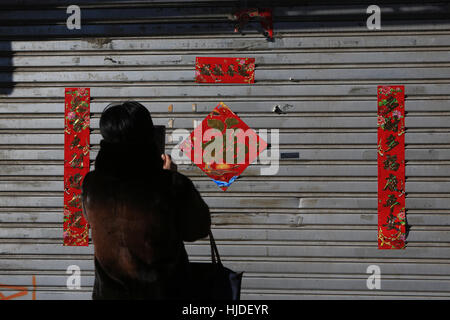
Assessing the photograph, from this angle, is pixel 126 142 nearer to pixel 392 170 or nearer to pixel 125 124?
pixel 125 124

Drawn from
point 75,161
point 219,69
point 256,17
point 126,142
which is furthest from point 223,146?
point 126,142

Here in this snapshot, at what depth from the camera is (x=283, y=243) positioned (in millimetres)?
3814

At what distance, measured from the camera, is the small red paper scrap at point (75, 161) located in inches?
152

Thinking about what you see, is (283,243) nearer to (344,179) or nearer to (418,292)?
(344,179)

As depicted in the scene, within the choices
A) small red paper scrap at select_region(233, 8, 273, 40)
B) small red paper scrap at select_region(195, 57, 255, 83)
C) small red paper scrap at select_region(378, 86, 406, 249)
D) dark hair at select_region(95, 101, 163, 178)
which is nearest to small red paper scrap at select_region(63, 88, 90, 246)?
small red paper scrap at select_region(195, 57, 255, 83)

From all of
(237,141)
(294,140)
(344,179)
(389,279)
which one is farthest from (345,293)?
(237,141)

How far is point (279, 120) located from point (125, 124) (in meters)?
2.31

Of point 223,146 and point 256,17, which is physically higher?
point 256,17

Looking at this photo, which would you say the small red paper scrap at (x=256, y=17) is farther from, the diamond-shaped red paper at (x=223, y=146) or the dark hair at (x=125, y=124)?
the dark hair at (x=125, y=124)

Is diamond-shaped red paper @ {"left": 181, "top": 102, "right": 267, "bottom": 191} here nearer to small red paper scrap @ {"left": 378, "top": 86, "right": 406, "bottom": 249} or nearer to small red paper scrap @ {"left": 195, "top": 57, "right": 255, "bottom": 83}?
small red paper scrap @ {"left": 195, "top": 57, "right": 255, "bottom": 83}

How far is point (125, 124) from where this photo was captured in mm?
1807

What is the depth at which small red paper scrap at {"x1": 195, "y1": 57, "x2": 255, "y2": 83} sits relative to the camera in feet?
12.5

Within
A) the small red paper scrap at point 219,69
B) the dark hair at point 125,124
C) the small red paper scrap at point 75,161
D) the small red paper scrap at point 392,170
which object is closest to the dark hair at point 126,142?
the dark hair at point 125,124

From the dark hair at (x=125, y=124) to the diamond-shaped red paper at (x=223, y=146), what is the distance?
6.48 feet
